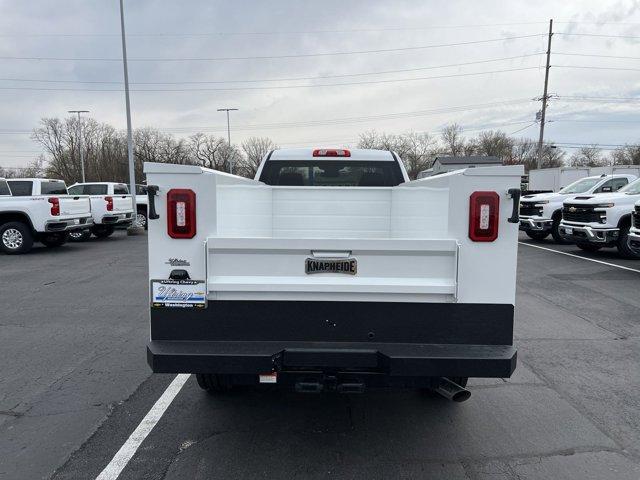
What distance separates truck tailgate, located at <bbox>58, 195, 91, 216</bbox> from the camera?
47.0 ft

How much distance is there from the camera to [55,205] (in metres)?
14.1

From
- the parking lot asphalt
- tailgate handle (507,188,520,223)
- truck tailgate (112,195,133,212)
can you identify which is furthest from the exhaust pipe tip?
truck tailgate (112,195,133,212)

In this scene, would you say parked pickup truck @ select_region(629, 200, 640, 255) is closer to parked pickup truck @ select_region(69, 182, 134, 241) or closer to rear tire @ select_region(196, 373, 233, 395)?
rear tire @ select_region(196, 373, 233, 395)

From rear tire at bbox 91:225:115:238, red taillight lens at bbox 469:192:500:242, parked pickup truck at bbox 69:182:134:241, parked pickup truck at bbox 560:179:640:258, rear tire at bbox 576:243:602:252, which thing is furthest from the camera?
rear tire at bbox 91:225:115:238

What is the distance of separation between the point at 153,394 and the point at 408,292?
2552 mm

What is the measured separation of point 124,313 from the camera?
724 centimetres

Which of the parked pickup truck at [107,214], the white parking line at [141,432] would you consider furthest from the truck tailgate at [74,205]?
the white parking line at [141,432]

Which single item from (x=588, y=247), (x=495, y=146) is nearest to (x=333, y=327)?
(x=588, y=247)

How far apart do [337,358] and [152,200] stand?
1429 mm

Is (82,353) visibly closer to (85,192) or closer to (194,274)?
(194,274)

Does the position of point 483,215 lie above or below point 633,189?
below

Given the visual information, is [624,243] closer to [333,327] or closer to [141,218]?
[333,327]

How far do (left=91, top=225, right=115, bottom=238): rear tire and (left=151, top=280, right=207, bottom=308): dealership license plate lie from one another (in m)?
16.7

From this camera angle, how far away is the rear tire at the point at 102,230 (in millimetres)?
18328
